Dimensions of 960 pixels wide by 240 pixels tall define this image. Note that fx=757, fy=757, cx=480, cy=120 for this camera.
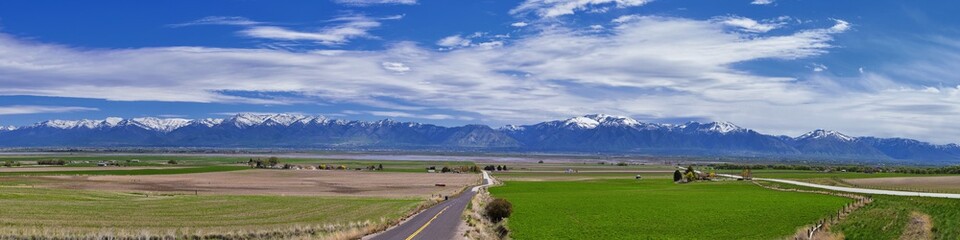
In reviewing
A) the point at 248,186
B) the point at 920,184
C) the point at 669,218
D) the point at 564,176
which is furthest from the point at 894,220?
the point at 564,176

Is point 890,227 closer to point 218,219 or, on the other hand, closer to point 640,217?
point 640,217

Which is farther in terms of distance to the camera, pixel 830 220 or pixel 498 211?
pixel 498 211

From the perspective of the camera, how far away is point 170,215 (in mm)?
51312

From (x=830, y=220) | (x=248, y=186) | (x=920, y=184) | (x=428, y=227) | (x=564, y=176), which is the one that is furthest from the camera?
(x=564, y=176)

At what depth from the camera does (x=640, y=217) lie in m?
48.5

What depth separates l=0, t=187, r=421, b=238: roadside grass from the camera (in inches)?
1607

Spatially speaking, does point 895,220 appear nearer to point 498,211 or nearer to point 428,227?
point 498,211

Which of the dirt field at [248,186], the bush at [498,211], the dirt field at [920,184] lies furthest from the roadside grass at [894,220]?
the dirt field at [248,186]

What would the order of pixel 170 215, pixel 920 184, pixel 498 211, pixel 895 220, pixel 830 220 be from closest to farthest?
1. pixel 895 220
2. pixel 830 220
3. pixel 170 215
4. pixel 498 211
5. pixel 920 184

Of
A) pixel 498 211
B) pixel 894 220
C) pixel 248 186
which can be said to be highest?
pixel 894 220

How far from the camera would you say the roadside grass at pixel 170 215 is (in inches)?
1607

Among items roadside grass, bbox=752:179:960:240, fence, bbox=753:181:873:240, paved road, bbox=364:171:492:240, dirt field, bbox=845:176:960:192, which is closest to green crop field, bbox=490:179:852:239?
fence, bbox=753:181:873:240

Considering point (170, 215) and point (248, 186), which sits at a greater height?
point (248, 186)

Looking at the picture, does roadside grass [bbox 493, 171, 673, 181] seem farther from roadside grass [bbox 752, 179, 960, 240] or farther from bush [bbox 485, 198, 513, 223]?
roadside grass [bbox 752, 179, 960, 240]
